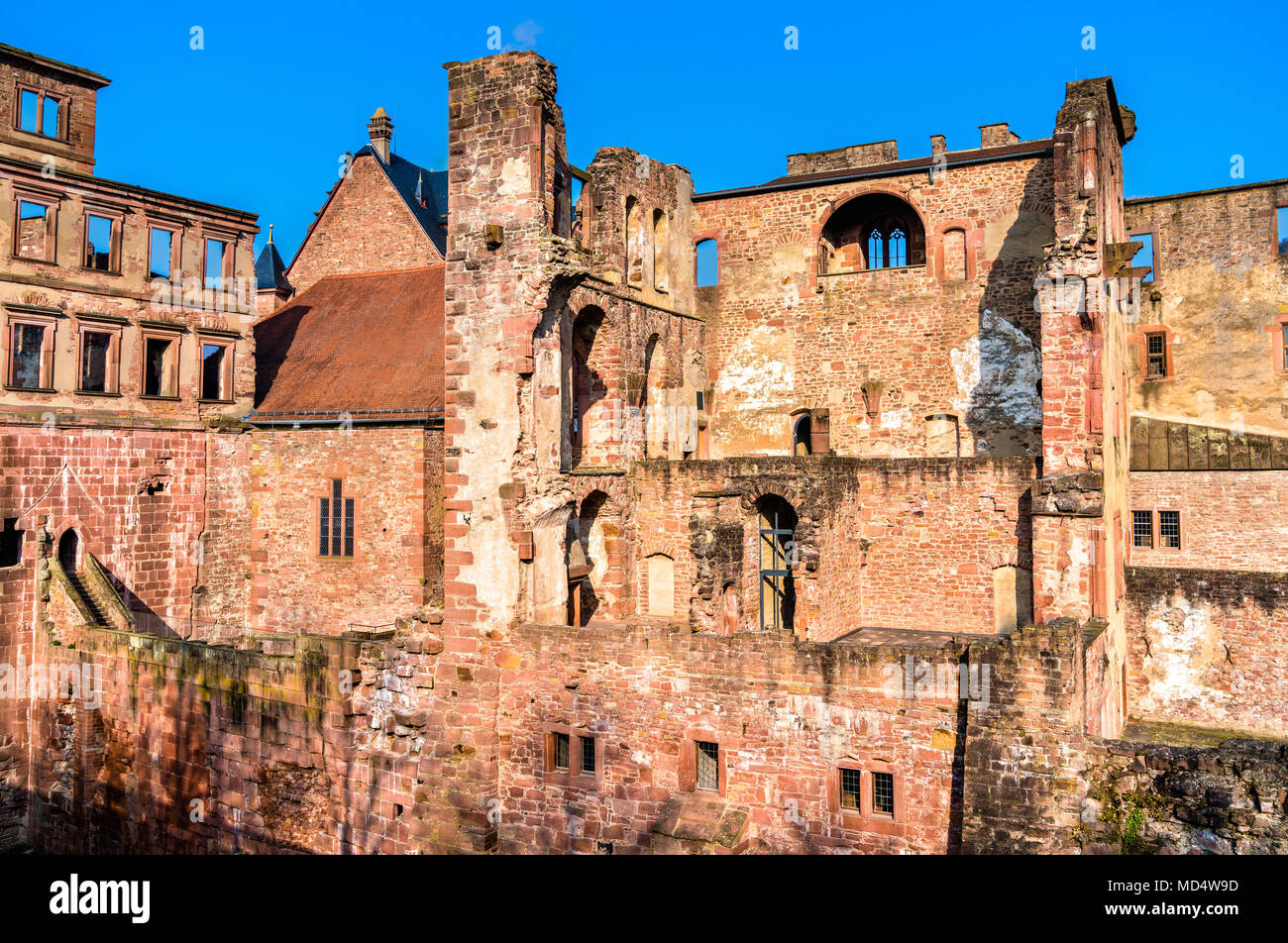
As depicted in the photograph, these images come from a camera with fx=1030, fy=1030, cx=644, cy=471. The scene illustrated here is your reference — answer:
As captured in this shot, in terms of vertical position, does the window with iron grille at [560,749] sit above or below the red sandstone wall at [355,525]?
below

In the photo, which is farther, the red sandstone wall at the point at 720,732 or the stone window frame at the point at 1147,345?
the stone window frame at the point at 1147,345

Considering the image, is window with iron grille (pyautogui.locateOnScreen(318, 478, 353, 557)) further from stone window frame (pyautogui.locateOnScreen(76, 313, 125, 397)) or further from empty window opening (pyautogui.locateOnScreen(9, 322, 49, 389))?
empty window opening (pyautogui.locateOnScreen(9, 322, 49, 389))

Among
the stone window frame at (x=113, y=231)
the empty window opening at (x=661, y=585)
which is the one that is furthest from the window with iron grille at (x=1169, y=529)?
the stone window frame at (x=113, y=231)

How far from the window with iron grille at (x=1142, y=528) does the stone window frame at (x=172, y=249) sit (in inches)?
914

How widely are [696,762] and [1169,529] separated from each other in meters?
16.4

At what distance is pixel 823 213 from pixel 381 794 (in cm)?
1622

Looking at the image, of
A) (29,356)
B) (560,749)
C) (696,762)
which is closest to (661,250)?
(560,749)

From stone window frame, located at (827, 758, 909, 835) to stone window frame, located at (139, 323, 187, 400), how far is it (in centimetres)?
1689

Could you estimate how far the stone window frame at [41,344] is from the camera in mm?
20047

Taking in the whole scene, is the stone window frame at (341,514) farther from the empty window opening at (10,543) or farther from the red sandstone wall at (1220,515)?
the red sandstone wall at (1220,515)

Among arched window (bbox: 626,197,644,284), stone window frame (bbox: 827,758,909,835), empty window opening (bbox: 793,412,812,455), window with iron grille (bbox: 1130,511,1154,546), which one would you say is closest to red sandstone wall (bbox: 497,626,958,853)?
stone window frame (bbox: 827,758,909,835)

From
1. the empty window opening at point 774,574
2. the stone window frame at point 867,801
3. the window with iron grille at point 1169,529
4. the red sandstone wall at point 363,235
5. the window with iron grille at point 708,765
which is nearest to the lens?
the stone window frame at point 867,801

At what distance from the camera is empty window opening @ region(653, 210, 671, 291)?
928 inches
